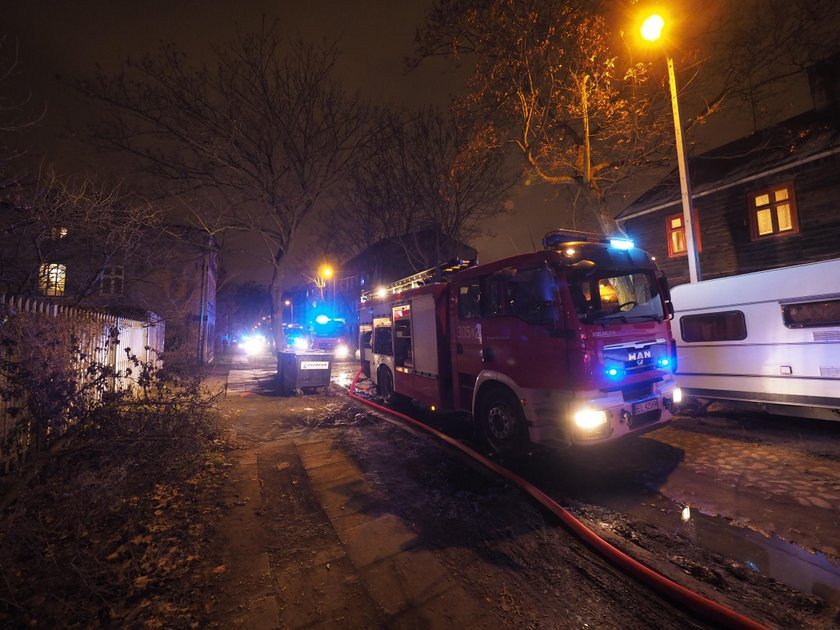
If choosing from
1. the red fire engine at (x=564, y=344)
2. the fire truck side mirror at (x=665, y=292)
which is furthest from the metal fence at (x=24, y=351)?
the fire truck side mirror at (x=665, y=292)

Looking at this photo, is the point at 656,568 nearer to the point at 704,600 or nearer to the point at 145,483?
the point at 704,600

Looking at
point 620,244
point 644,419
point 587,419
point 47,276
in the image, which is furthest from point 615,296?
point 47,276

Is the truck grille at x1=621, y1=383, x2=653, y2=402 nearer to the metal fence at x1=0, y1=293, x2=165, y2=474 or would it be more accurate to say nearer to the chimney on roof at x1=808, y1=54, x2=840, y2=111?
the metal fence at x1=0, y1=293, x2=165, y2=474

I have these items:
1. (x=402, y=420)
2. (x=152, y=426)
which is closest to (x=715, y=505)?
(x=402, y=420)

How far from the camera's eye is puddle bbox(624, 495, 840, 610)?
288 cm

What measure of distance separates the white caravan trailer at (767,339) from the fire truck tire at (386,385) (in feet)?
21.8

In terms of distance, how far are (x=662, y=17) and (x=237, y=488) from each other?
12.9 metres

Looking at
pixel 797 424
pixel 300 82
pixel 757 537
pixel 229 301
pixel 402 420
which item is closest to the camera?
pixel 757 537

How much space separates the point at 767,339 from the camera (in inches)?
265

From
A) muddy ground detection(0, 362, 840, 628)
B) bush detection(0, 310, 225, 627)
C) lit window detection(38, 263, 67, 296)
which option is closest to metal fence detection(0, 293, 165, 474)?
bush detection(0, 310, 225, 627)

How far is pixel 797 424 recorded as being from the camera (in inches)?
275

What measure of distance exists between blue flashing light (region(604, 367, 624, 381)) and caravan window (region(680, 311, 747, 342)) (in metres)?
4.17

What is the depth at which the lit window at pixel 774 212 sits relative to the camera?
12367 millimetres

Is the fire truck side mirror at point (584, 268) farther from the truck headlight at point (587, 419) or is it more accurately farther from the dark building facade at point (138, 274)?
the dark building facade at point (138, 274)
